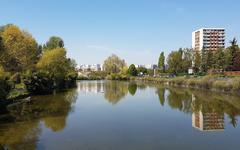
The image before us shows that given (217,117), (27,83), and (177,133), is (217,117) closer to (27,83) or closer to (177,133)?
(177,133)

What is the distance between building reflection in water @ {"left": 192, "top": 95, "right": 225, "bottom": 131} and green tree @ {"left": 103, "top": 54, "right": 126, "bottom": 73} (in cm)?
10255

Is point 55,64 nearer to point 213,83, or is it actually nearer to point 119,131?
point 213,83

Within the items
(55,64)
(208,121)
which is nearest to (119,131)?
(208,121)

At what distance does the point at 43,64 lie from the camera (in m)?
49.1

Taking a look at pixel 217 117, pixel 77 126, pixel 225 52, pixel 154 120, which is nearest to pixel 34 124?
pixel 77 126

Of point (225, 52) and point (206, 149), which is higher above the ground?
point (225, 52)

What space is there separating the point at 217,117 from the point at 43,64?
3382 cm

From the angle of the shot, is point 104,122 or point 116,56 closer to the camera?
point 104,122

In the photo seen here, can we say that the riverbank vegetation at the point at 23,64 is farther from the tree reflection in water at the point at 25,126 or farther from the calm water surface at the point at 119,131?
the calm water surface at the point at 119,131

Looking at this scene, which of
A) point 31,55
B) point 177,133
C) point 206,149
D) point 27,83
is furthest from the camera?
point 31,55

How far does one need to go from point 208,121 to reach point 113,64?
353 ft

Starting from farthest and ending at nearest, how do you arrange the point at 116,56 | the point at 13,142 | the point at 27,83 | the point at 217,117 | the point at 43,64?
the point at 116,56, the point at 43,64, the point at 27,83, the point at 217,117, the point at 13,142

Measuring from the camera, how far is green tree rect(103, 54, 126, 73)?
4980 inches

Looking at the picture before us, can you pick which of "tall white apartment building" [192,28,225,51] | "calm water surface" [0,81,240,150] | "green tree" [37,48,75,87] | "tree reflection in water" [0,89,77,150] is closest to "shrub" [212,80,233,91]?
"calm water surface" [0,81,240,150]
